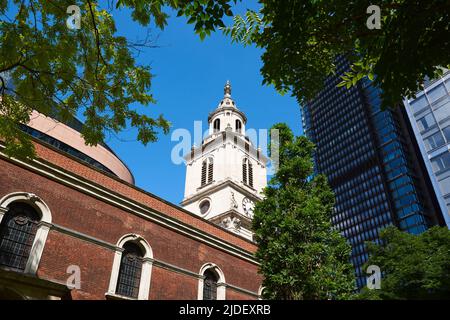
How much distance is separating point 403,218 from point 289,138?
7870cm

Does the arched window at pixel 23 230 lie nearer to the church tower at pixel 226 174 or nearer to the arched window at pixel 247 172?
Answer: the church tower at pixel 226 174

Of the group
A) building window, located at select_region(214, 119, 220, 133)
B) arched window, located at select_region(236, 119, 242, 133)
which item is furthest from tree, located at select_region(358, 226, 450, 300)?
building window, located at select_region(214, 119, 220, 133)

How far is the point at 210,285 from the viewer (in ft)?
55.5

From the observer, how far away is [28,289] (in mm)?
11008

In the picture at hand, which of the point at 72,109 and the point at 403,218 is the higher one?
the point at 403,218

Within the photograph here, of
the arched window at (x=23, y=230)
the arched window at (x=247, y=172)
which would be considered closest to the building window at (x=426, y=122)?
the arched window at (x=247, y=172)

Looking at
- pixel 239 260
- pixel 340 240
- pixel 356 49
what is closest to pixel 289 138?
pixel 340 240

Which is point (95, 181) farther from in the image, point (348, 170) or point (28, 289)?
point (348, 170)

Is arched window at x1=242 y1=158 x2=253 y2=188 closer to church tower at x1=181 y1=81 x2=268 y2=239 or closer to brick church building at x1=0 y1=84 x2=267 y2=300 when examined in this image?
church tower at x1=181 y1=81 x2=268 y2=239

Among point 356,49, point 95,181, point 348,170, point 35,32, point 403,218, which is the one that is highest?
point 348,170

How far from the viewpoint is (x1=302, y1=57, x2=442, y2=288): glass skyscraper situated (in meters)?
83.9

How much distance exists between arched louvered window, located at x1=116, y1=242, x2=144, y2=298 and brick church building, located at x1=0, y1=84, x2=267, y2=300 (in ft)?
0.12

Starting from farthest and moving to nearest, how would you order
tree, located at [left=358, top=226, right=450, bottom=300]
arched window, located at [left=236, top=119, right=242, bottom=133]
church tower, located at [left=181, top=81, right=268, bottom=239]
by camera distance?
arched window, located at [left=236, top=119, right=242, bottom=133] < church tower, located at [left=181, top=81, right=268, bottom=239] < tree, located at [left=358, top=226, right=450, bottom=300]

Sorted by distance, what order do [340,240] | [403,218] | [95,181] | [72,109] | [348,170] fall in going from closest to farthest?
→ [72,109] → [340,240] → [95,181] → [403,218] → [348,170]
